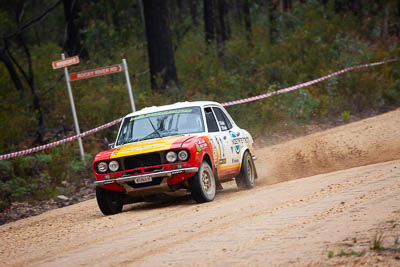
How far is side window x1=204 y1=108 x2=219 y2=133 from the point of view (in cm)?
1054

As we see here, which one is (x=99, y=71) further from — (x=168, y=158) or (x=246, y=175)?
(x=168, y=158)

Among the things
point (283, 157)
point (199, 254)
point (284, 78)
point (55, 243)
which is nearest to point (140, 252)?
point (199, 254)

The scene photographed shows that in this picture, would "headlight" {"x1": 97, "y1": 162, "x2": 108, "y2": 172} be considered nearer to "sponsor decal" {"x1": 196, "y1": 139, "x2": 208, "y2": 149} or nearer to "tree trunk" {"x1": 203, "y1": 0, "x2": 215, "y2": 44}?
"sponsor decal" {"x1": 196, "y1": 139, "x2": 208, "y2": 149}

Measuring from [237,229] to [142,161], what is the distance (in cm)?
301

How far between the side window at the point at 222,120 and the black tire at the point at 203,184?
157cm

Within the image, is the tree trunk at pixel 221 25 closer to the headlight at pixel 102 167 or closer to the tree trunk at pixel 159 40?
the tree trunk at pixel 159 40

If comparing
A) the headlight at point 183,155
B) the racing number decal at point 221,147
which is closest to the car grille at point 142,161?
the headlight at point 183,155

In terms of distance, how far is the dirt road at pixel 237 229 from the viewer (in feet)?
18.0

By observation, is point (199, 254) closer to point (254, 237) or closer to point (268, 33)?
point (254, 237)

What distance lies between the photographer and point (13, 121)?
59.1ft

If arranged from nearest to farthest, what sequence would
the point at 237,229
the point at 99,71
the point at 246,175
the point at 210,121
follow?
the point at 237,229 < the point at 210,121 < the point at 246,175 < the point at 99,71

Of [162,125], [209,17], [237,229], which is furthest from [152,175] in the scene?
[209,17]

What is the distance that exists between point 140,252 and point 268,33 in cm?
2573

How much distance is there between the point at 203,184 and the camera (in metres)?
9.39
